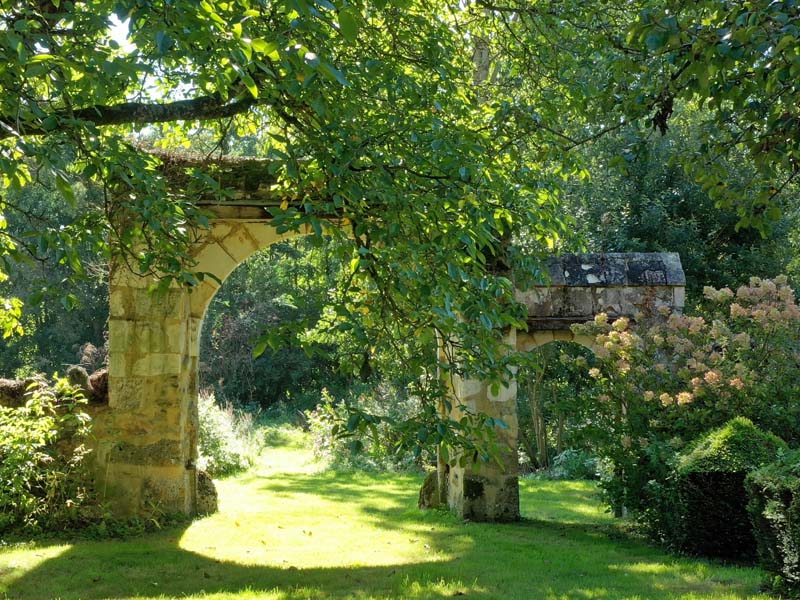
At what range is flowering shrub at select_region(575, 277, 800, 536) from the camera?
26.6 feet

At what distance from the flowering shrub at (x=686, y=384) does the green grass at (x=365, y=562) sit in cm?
81

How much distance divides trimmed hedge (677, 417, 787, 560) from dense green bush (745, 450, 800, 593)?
0.51 meters

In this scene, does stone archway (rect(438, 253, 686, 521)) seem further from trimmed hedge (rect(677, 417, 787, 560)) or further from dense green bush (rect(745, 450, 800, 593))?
dense green bush (rect(745, 450, 800, 593))

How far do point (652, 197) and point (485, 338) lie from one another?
11.6m

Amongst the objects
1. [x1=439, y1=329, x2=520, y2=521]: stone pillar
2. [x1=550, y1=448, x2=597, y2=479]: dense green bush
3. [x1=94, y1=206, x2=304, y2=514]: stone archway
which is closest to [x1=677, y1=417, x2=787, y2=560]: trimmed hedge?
[x1=439, y1=329, x2=520, y2=521]: stone pillar

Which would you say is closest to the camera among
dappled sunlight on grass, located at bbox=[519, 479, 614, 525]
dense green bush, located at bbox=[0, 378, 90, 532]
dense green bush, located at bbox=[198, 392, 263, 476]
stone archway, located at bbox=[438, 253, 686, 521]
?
dense green bush, located at bbox=[0, 378, 90, 532]

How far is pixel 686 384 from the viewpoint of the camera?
8484 mm

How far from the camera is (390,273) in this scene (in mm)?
4770

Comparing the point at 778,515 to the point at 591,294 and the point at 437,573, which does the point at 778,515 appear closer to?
the point at 437,573

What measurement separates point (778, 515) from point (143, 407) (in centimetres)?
601

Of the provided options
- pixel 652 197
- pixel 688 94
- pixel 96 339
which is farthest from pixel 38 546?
pixel 96 339

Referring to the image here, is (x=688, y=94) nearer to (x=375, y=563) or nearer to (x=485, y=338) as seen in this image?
(x=485, y=338)

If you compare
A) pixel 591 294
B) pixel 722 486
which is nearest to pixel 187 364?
pixel 591 294

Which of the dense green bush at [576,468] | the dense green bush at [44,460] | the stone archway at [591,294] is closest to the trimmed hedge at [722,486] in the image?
the stone archway at [591,294]
